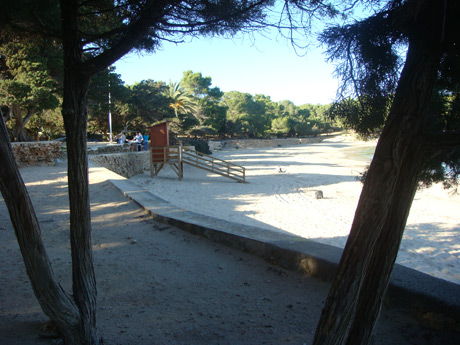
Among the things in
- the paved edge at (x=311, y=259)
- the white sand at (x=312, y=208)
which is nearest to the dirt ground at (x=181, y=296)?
the paved edge at (x=311, y=259)

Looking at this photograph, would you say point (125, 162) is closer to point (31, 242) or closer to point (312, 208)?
point (312, 208)

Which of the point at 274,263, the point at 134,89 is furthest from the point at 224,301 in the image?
the point at 134,89

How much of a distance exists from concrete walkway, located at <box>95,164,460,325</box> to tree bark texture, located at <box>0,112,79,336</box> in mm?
2354

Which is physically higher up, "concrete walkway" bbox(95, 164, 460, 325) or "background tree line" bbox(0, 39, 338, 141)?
"background tree line" bbox(0, 39, 338, 141)

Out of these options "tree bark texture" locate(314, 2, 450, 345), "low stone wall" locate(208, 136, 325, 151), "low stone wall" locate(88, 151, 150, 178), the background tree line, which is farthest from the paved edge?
"low stone wall" locate(208, 136, 325, 151)

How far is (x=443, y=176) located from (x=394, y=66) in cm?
196

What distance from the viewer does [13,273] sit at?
11.9ft

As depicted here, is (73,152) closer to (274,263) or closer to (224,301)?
(224,301)

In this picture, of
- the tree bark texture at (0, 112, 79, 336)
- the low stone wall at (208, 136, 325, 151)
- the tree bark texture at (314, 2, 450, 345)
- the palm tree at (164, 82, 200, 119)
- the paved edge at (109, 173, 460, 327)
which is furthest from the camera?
the low stone wall at (208, 136, 325, 151)

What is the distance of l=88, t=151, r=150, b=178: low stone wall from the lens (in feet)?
52.7

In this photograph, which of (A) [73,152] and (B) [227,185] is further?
(B) [227,185]

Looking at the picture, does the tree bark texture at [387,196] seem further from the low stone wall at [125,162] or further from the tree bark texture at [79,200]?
the low stone wall at [125,162]

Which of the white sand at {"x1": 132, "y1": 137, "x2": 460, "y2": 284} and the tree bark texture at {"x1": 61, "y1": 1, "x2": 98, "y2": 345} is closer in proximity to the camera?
the tree bark texture at {"x1": 61, "y1": 1, "x2": 98, "y2": 345}

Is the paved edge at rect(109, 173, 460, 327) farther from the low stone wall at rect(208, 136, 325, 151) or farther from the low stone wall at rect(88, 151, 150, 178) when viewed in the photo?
the low stone wall at rect(208, 136, 325, 151)
